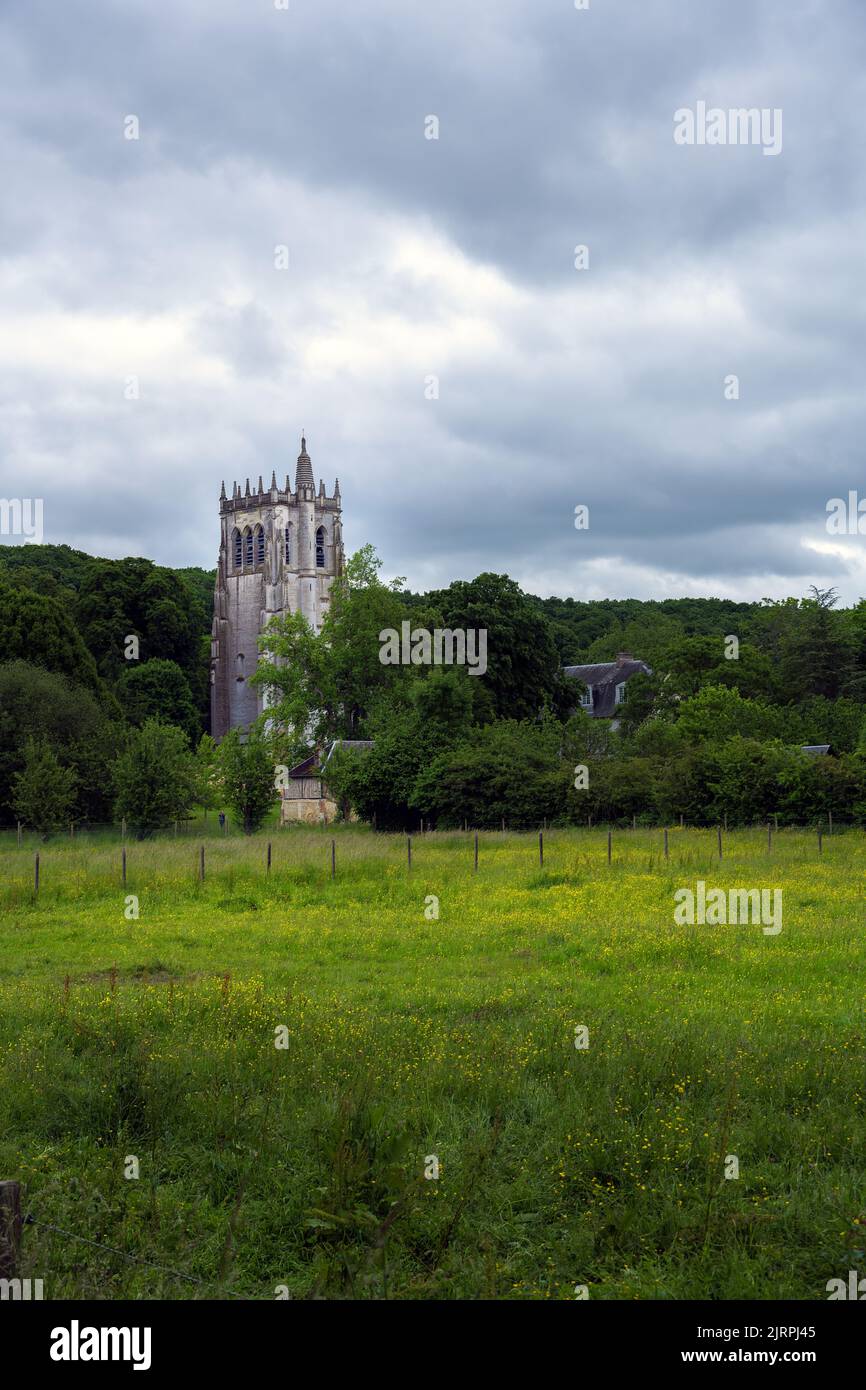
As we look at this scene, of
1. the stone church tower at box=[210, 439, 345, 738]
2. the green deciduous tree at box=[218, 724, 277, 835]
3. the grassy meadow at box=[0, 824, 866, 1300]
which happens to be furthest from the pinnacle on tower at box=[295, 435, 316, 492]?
the grassy meadow at box=[0, 824, 866, 1300]

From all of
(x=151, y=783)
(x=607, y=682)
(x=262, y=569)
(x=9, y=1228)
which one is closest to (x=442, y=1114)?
(x=9, y=1228)

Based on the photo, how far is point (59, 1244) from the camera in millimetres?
7180

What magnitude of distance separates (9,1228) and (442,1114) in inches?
187

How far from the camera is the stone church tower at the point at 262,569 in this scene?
378 feet

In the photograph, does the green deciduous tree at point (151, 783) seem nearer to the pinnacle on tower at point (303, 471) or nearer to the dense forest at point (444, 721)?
the dense forest at point (444, 721)

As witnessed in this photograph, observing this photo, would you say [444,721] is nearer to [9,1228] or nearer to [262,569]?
[9,1228]

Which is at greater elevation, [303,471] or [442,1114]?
[303,471]

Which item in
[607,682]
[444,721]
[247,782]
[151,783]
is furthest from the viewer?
[607,682]

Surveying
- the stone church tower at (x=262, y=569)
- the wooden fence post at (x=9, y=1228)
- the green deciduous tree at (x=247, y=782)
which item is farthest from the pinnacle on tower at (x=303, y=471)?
the wooden fence post at (x=9, y=1228)

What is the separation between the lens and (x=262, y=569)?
389ft

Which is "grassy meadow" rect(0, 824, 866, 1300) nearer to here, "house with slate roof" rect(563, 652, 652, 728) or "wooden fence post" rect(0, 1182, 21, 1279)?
"wooden fence post" rect(0, 1182, 21, 1279)

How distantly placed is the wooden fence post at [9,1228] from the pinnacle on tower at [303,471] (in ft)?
392
